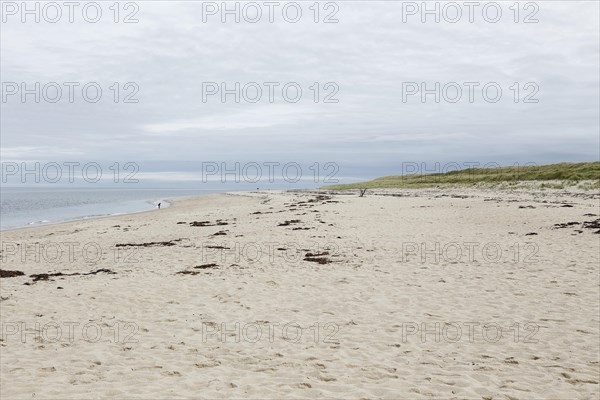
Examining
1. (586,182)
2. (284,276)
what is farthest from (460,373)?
(586,182)

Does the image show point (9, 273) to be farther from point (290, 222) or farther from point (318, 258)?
point (290, 222)

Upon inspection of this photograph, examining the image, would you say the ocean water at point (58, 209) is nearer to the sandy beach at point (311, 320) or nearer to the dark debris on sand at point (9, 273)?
the dark debris on sand at point (9, 273)

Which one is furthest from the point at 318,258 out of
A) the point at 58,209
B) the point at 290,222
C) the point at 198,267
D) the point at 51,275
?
the point at 58,209

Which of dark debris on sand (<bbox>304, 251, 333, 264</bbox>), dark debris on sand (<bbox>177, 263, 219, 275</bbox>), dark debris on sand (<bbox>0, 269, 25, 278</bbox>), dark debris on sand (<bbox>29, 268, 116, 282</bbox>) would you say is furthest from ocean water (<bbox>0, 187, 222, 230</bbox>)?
dark debris on sand (<bbox>304, 251, 333, 264</bbox>)

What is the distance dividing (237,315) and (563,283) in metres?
8.56

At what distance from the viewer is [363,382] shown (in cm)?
705

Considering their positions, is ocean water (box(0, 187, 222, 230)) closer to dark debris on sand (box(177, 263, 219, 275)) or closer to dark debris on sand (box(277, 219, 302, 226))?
dark debris on sand (box(277, 219, 302, 226))

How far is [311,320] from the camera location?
1006cm

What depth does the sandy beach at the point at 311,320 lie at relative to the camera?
707 centimetres

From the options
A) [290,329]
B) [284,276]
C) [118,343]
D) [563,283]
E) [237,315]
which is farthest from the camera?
[284,276]

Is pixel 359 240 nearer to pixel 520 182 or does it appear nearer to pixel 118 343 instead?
pixel 118 343

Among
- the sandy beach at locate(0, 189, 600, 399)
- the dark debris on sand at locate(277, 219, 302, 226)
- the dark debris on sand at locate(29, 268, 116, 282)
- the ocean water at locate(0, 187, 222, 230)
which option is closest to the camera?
the sandy beach at locate(0, 189, 600, 399)

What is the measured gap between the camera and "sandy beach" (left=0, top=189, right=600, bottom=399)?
707 centimetres

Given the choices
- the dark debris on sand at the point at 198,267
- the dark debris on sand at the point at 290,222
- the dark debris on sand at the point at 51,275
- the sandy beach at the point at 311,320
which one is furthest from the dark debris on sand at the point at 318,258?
the dark debris on sand at the point at 290,222
